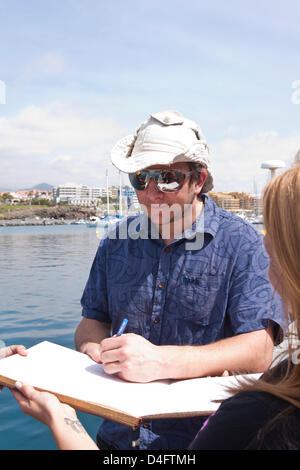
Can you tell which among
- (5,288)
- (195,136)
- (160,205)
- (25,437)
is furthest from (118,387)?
(5,288)

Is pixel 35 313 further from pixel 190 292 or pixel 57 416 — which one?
pixel 57 416

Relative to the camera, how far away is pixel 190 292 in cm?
187

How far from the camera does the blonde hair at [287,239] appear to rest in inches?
34.6

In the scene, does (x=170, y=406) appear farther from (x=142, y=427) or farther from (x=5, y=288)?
(x=5, y=288)

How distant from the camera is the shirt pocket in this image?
184 centimetres

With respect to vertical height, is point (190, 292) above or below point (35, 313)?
above

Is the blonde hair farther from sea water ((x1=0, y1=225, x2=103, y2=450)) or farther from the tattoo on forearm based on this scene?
sea water ((x1=0, y1=225, x2=103, y2=450))

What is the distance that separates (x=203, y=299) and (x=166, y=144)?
688 mm

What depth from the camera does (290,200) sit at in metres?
0.89

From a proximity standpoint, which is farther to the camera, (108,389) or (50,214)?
(50,214)

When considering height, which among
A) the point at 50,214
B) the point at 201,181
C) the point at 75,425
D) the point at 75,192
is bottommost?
the point at 50,214

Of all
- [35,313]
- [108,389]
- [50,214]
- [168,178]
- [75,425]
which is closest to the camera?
[75,425]

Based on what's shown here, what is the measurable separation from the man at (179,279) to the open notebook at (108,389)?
156 millimetres

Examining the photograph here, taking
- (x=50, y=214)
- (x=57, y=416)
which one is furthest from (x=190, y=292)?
(x=50, y=214)
